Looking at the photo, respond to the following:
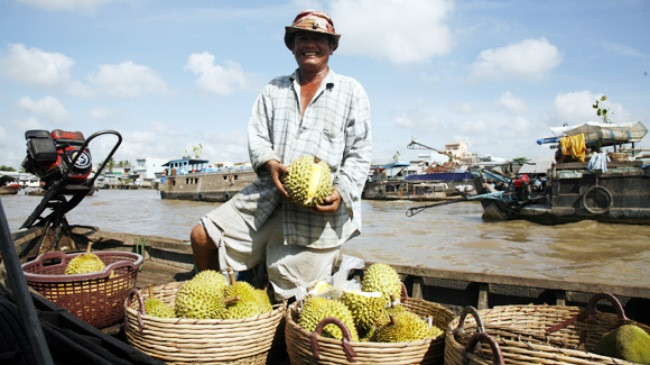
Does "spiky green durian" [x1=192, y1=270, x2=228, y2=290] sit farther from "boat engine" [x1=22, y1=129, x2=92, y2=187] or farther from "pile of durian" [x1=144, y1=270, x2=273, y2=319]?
"boat engine" [x1=22, y1=129, x2=92, y2=187]

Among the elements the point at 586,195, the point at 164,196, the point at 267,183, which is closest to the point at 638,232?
the point at 586,195

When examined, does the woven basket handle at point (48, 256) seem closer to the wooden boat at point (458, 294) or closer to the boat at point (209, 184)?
the wooden boat at point (458, 294)

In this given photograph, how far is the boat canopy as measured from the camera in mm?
15466

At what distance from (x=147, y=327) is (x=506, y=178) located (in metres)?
15.9

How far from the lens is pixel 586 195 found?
12.7 meters

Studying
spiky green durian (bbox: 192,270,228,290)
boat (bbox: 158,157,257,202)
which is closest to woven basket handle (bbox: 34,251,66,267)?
spiky green durian (bbox: 192,270,228,290)

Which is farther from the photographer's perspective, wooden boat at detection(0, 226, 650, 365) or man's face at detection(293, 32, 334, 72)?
man's face at detection(293, 32, 334, 72)

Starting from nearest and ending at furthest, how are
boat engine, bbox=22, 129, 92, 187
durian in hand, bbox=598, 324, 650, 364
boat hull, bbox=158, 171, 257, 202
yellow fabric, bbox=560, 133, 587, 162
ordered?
durian in hand, bbox=598, 324, 650, 364, boat engine, bbox=22, 129, 92, 187, yellow fabric, bbox=560, 133, 587, 162, boat hull, bbox=158, 171, 257, 202

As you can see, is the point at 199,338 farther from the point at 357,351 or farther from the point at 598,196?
Answer: the point at 598,196

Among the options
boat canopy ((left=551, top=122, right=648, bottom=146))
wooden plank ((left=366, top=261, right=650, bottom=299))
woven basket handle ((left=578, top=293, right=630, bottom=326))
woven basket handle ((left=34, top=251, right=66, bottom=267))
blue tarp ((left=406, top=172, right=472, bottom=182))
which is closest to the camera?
woven basket handle ((left=578, top=293, right=630, bottom=326))

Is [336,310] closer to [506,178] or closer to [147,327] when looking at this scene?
[147,327]

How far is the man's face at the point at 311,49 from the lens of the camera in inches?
106

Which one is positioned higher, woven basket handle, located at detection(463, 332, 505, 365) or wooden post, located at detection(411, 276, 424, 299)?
woven basket handle, located at detection(463, 332, 505, 365)

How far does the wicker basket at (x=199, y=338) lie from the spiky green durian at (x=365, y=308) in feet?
1.32
